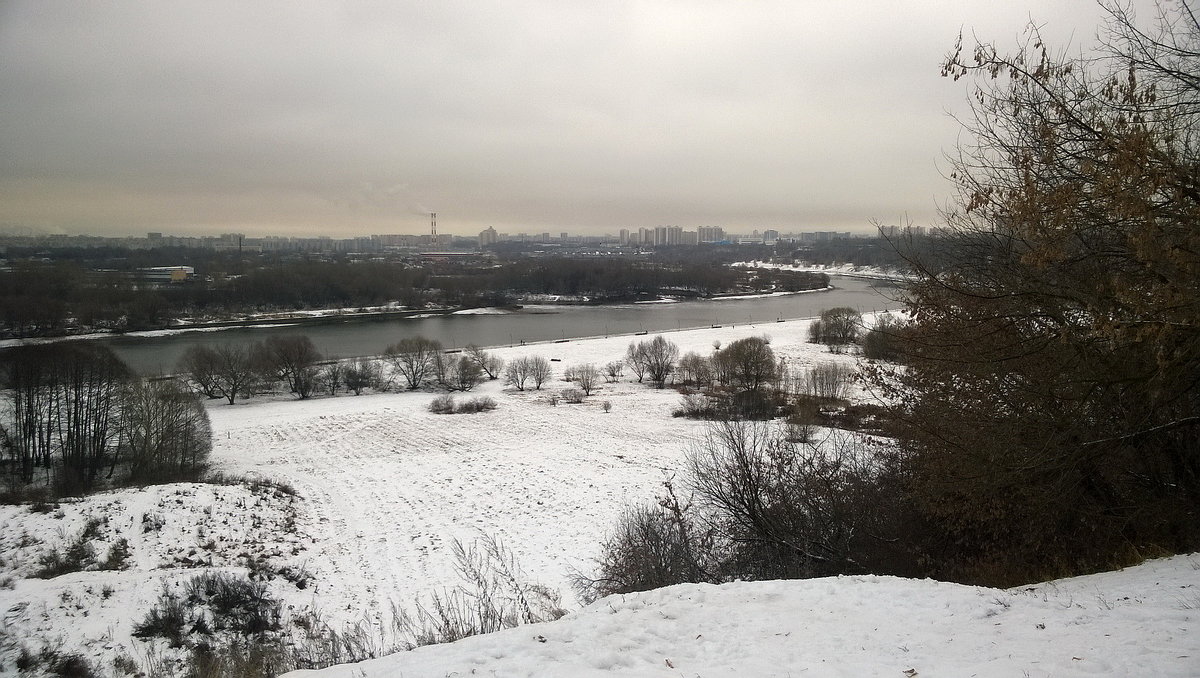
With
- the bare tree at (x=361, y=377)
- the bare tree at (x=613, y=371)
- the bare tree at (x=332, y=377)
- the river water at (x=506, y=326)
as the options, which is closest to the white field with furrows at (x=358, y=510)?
the bare tree at (x=361, y=377)

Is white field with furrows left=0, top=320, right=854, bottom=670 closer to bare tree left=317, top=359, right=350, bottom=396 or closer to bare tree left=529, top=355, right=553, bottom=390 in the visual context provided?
bare tree left=317, top=359, right=350, bottom=396

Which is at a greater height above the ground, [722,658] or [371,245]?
[371,245]

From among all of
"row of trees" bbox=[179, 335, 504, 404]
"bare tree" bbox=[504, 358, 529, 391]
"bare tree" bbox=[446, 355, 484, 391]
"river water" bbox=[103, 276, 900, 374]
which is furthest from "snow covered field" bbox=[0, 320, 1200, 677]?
"river water" bbox=[103, 276, 900, 374]

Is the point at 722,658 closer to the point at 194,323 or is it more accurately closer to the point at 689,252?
the point at 194,323

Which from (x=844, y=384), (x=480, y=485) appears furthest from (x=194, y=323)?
(x=844, y=384)

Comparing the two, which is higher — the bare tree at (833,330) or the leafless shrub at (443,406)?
the bare tree at (833,330)

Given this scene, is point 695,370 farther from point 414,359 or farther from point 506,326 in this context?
point 506,326

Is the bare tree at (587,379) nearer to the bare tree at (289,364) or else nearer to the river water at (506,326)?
the river water at (506,326)
